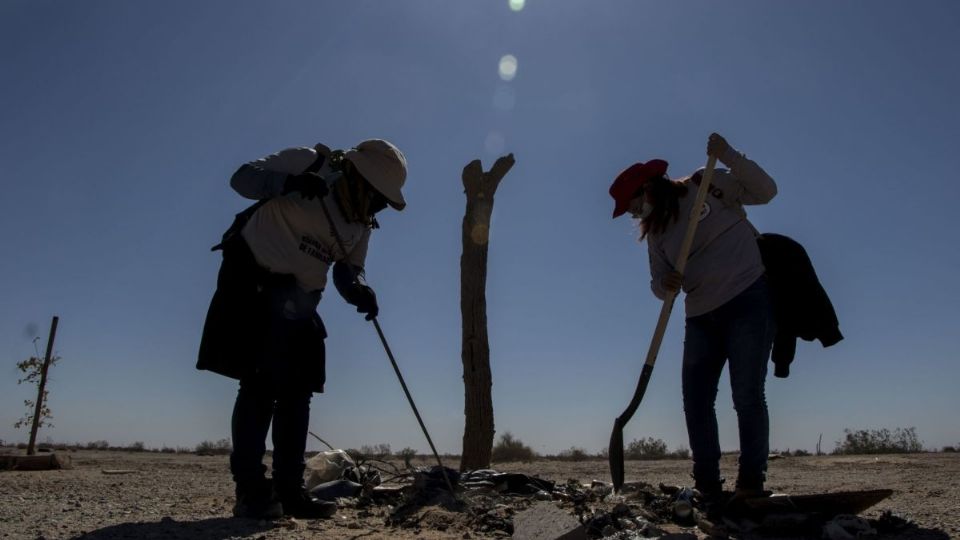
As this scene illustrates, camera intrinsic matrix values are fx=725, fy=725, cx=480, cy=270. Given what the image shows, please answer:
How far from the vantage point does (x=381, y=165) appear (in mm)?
3695

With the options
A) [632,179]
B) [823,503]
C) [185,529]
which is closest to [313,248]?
[185,529]

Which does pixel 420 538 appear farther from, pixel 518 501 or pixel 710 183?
pixel 710 183

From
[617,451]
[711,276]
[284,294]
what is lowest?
[617,451]

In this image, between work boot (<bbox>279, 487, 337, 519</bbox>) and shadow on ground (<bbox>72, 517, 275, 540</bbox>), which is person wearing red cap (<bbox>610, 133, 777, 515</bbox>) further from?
shadow on ground (<bbox>72, 517, 275, 540</bbox>)

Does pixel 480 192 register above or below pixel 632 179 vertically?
above

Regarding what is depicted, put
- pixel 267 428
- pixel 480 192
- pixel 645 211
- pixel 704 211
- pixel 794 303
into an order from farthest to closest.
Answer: pixel 480 192, pixel 645 211, pixel 704 211, pixel 794 303, pixel 267 428

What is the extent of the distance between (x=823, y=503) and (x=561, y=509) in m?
1.18

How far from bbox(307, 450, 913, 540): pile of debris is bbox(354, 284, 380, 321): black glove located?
962mm

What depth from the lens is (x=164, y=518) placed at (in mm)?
3326

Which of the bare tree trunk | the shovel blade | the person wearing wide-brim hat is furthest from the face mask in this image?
the bare tree trunk

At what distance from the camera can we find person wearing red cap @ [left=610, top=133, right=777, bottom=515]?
360 cm

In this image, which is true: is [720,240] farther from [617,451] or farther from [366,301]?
[366,301]

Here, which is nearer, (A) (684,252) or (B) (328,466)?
(A) (684,252)

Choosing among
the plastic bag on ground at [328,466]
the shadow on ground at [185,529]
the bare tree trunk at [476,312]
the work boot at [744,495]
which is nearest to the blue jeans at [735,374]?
→ the work boot at [744,495]
